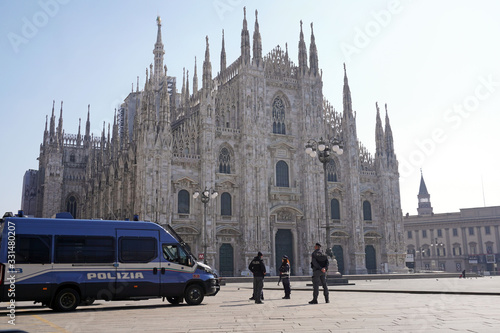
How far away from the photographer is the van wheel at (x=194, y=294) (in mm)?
14852

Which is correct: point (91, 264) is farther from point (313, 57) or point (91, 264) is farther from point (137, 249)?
point (313, 57)

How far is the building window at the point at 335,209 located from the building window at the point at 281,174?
5266 mm

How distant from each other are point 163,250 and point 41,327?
5.88m

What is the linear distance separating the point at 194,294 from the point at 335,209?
1389 inches

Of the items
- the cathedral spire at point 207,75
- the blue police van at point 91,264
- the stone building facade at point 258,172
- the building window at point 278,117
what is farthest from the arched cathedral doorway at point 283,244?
the blue police van at point 91,264

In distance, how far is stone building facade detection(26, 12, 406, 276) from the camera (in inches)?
1639

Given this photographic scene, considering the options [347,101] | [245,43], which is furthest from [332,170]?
[245,43]

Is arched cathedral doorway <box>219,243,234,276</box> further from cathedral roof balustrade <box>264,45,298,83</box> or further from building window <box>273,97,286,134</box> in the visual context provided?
cathedral roof balustrade <box>264,45,298,83</box>

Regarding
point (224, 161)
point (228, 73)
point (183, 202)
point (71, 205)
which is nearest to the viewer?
point (183, 202)

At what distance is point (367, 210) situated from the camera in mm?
50938

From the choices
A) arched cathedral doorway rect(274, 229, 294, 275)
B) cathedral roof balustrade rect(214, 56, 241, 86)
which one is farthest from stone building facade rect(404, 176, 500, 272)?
cathedral roof balustrade rect(214, 56, 241, 86)

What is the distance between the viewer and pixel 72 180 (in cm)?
6631

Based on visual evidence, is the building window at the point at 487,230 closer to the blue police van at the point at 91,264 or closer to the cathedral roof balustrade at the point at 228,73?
the cathedral roof balustrade at the point at 228,73

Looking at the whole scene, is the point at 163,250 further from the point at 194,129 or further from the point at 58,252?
the point at 194,129
